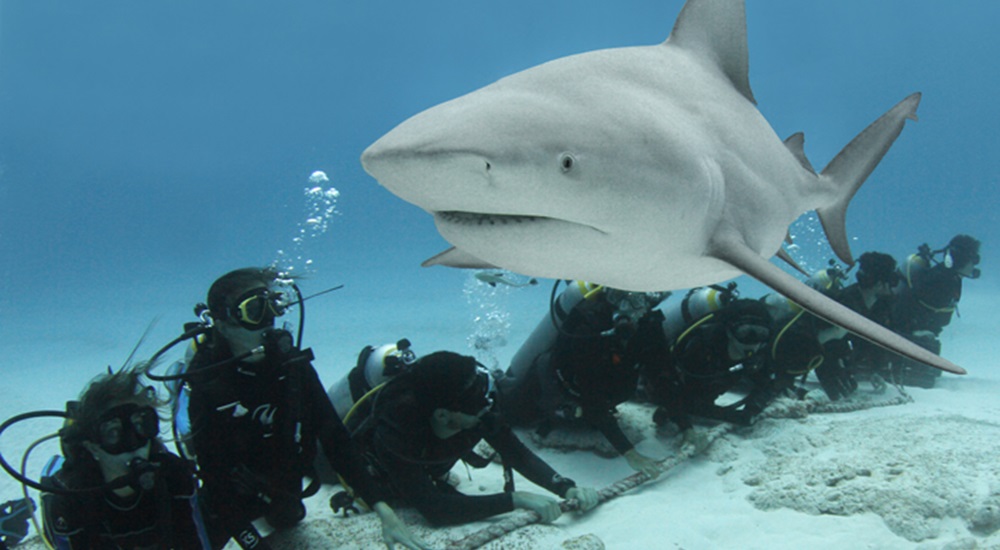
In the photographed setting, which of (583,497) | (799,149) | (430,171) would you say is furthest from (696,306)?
(430,171)

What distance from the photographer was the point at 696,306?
6.46 metres

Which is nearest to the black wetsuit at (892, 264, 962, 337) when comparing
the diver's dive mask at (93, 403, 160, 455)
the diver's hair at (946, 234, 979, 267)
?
the diver's hair at (946, 234, 979, 267)

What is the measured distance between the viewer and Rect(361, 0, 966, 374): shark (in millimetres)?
1133

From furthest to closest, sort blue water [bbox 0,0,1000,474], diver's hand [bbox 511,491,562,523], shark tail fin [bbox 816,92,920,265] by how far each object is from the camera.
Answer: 1. blue water [bbox 0,0,1000,474]
2. diver's hand [bbox 511,491,562,523]
3. shark tail fin [bbox 816,92,920,265]

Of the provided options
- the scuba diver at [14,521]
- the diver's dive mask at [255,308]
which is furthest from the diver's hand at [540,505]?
the scuba diver at [14,521]

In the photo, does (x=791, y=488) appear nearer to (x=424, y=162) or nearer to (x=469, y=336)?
(x=424, y=162)

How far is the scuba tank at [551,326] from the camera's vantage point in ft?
18.3

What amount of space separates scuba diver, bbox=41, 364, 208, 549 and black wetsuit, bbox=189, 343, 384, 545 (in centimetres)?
39

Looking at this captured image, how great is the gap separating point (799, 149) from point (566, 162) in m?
1.99

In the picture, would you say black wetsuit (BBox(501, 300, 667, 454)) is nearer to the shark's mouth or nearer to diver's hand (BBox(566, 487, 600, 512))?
diver's hand (BBox(566, 487, 600, 512))

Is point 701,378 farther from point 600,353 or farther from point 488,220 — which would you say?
point 488,220

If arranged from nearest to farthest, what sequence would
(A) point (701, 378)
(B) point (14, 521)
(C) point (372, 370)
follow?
(B) point (14, 521) < (C) point (372, 370) < (A) point (701, 378)

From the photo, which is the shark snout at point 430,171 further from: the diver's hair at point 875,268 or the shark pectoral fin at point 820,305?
the diver's hair at point 875,268

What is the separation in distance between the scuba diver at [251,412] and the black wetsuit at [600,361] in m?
2.23
